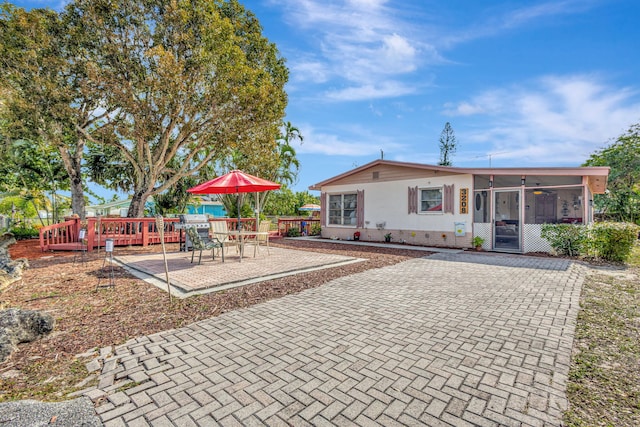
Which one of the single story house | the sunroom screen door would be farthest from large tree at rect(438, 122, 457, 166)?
the sunroom screen door

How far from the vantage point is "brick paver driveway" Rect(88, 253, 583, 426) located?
206 cm

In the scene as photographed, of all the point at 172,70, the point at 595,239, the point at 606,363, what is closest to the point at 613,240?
the point at 595,239

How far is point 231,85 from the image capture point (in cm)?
1073

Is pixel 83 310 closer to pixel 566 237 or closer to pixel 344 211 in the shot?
pixel 344 211

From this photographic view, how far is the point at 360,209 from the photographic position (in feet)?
46.5

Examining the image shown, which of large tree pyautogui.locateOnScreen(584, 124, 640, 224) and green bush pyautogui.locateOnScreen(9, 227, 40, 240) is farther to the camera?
large tree pyautogui.locateOnScreen(584, 124, 640, 224)

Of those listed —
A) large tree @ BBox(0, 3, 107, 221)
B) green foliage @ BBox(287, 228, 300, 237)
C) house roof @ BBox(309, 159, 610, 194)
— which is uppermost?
large tree @ BBox(0, 3, 107, 221)

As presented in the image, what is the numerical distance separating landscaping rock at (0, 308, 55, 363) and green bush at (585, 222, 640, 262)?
39.4ft

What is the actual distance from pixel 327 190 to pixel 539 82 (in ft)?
33.7

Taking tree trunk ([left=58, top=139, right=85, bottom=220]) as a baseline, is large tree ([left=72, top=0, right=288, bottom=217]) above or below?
above

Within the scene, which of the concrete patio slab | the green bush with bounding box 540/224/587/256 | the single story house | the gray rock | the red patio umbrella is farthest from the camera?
the single story house

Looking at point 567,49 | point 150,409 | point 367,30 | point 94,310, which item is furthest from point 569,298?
point 567,49

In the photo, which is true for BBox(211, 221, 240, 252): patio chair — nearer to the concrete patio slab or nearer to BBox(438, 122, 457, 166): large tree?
the concrete patio slab

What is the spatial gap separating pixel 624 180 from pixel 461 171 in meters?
15.7
